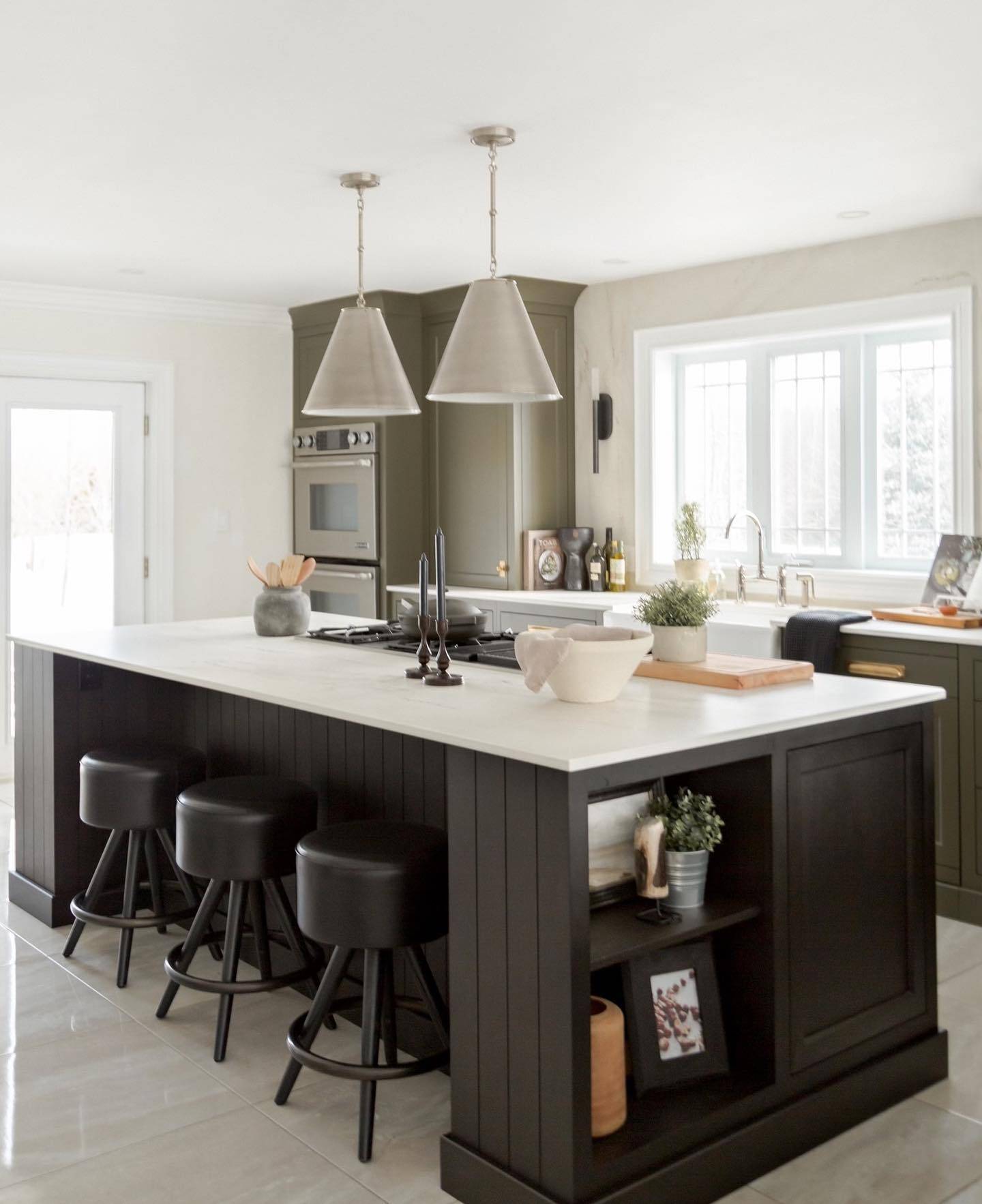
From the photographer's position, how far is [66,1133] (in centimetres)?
261

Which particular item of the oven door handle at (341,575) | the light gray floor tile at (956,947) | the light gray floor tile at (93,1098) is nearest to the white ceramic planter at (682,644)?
the light gray floor tile at (956,947)

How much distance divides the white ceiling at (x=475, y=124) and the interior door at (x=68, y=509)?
107cm

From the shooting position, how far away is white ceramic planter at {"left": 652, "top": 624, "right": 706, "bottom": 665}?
304 centimetres

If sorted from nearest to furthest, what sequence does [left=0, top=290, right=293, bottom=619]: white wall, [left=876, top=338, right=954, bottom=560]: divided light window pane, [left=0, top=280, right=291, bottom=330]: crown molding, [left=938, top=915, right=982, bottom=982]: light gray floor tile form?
[left=938, top=915, right=982, bottom=982]: light gray floor tile < [left=876, top=338, right=954, bottom=560]: divided light window pane < [left=0, top=280, right=291, bottom=330]: crown molding < [left=0, top=290, right=293, bottom=619]: white wall

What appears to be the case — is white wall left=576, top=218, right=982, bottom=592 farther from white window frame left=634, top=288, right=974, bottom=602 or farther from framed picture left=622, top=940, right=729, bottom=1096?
framed picture left=622, top=940, right=729, bottom=1096

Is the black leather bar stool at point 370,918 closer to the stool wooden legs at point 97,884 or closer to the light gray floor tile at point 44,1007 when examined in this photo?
the light gray floor tile at point 44,1007

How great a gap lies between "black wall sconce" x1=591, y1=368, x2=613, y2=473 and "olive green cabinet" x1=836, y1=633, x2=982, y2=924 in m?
2.22

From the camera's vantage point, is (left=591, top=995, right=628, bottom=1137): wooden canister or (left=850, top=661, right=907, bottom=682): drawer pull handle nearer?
(left=591, top=995, right=628, bottom=1137): wooden canister

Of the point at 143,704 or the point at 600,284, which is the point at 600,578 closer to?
the point at 600,284

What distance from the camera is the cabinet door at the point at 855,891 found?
2529mm

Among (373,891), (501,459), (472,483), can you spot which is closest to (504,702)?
(373,891)

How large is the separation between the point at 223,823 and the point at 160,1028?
625 millimetres

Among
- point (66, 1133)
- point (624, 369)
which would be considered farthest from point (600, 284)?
point (66, 1133)

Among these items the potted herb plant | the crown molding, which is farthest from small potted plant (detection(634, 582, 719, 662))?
the crown molding
